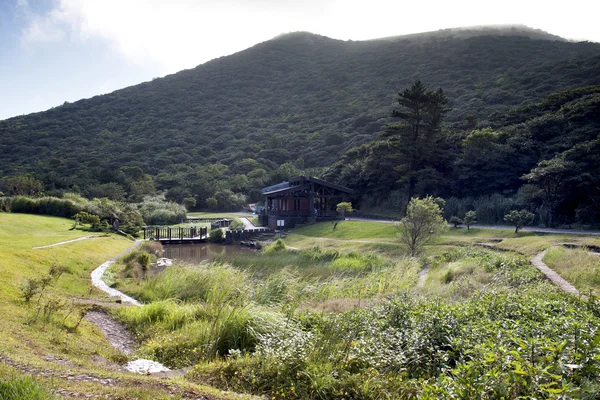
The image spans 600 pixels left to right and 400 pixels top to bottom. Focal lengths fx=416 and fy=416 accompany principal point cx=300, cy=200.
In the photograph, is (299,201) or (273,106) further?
(273,106)

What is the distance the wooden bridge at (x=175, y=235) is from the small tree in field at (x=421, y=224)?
1840 centimetres

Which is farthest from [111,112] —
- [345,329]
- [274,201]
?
[345,329]

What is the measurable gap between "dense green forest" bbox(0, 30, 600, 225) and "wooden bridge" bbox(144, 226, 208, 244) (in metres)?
17.5

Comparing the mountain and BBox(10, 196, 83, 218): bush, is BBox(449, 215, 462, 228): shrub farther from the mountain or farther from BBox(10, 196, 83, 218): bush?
BBox(10, 196, 83, 218): bush

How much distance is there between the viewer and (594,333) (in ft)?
14.9

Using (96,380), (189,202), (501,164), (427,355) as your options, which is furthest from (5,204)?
(501,164)

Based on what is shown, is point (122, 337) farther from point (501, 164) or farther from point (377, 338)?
point (501, 164)

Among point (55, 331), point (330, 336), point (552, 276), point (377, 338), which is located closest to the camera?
point (377, 338)

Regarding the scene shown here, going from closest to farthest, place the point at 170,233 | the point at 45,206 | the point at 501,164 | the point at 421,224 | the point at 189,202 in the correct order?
A: the point at 421,224 < the point at 45,206 < the point at 170,233 < the point at 501,164 < the point at 189,202

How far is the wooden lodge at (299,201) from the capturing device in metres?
38.2

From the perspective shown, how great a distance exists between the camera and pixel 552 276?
11.1 metres

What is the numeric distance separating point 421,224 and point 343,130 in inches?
2219

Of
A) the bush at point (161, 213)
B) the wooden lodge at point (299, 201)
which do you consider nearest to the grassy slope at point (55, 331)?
the wooden lodge at point (299, 201)

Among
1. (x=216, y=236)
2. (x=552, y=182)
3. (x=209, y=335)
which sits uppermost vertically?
(x=552, y=182)
